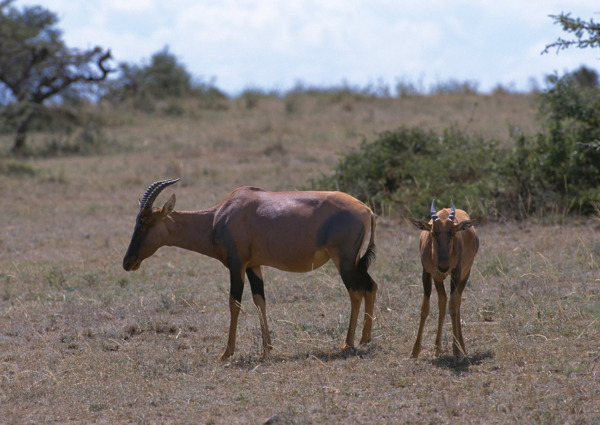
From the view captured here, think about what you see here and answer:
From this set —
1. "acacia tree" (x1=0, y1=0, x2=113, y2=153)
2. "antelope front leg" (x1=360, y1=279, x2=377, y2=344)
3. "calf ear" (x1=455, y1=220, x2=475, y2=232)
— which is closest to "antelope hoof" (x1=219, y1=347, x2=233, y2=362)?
"antelope front leg" (x1=360, y1=279, x2=377, y2=344)

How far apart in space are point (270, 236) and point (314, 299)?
2.03m

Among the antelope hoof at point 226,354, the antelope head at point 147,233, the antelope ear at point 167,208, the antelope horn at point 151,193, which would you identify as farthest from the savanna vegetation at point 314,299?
the antelope horn at point 151,193

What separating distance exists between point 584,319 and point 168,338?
14.6 ft

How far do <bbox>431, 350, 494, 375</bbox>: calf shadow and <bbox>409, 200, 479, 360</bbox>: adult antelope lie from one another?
72 mm

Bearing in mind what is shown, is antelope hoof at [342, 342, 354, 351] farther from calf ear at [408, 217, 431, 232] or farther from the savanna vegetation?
calf ear at [408, 217, 431, 232]

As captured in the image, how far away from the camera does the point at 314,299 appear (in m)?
9.83

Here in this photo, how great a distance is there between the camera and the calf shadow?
22.9 ft

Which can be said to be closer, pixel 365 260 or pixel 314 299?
pixel 365 260

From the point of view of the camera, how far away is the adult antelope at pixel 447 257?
271 inches

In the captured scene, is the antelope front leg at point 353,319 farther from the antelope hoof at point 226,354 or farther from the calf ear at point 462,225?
the calf ear at point 462,225

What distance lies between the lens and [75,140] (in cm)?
2402

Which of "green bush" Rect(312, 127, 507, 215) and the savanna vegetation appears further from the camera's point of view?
"green bush" Rect(312, 127, 507, 215)

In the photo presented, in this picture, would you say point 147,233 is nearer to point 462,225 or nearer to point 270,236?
point 270,236

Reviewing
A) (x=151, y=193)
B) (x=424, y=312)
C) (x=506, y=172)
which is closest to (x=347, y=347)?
(x=424, y=312)
